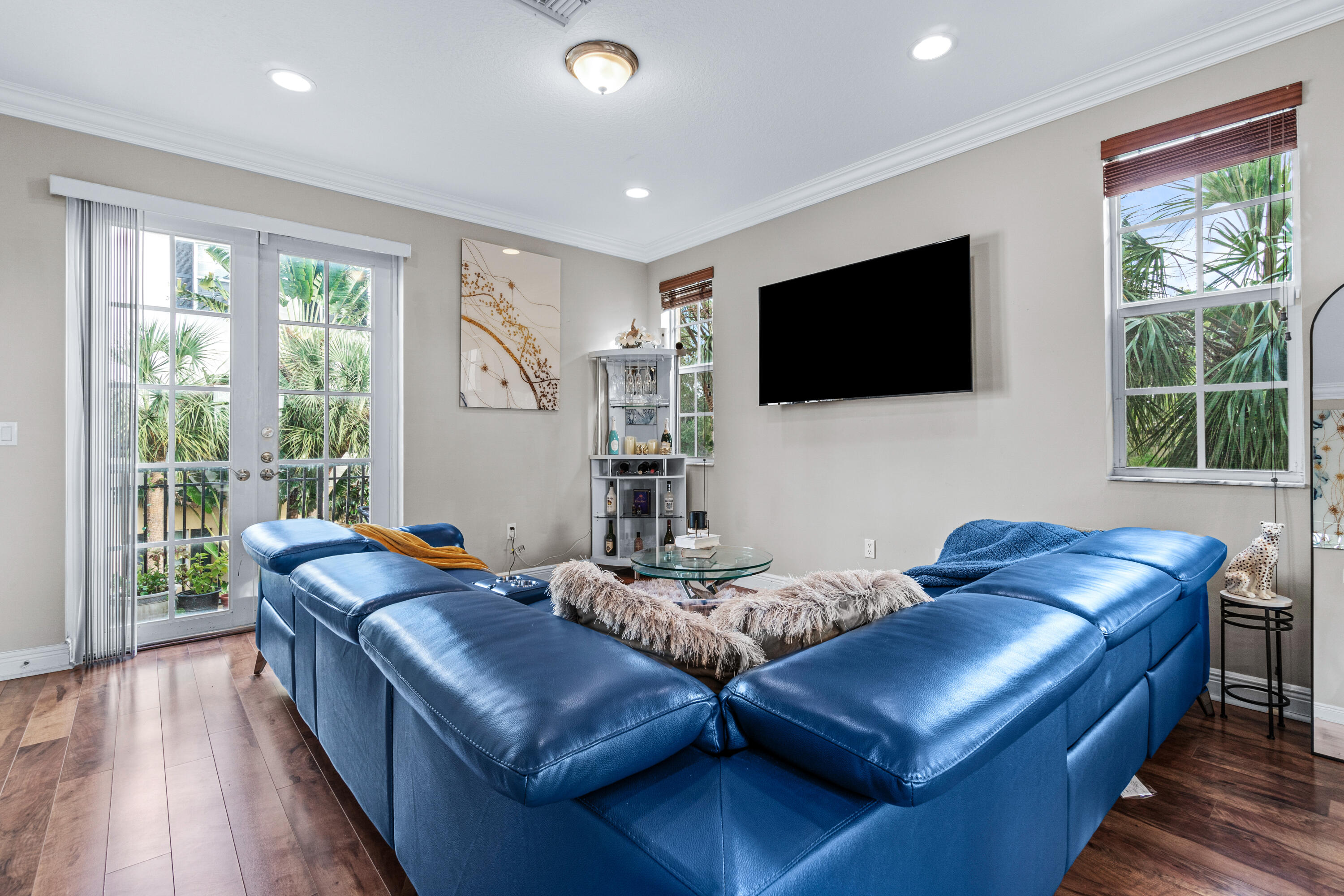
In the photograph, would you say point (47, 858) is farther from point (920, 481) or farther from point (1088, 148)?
point (1088, 148)

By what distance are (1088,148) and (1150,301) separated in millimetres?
757

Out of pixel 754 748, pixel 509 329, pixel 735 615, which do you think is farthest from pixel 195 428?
pixel 754 748

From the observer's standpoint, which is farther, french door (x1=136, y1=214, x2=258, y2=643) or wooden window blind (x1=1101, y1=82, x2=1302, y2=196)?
french door (x1=136, y1=214, x2=258, y2=643)

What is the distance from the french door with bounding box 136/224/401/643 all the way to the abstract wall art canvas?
0.54m

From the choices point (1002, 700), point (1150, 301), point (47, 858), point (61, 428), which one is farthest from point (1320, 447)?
point (61, 428)

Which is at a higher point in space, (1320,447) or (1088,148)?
(1088,148)

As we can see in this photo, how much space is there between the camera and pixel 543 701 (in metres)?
0.83

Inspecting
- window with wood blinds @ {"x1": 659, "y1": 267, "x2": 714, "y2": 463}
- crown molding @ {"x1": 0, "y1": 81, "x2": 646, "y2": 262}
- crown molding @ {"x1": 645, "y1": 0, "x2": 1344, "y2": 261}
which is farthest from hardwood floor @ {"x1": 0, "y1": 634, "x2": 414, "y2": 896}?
crown molding @ {"x1": 645, "y1": 0, "x2": 1344, "y2": 261}

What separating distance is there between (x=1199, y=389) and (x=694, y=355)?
309 cm

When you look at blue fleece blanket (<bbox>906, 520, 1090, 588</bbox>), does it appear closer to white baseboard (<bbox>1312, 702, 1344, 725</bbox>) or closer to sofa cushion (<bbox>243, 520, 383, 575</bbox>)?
white baseboard (<bbox>1312, 702, 1344, 725</bbox>)

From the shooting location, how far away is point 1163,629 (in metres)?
1.85

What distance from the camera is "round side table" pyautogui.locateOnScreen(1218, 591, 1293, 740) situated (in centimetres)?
219

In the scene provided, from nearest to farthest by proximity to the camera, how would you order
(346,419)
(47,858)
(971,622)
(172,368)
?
(971,622) → (47,858) → (172,368) → (346,419)

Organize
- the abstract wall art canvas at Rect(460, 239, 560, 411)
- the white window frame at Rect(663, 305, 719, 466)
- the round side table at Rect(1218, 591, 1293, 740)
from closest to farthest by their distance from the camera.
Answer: the round side table at Rect(1218, 591, 1293, 740)
the abstract wall art canvas at Rect(460, 239, 560, 411)
the white window frame at Rect(663, 305, 719, 466)
